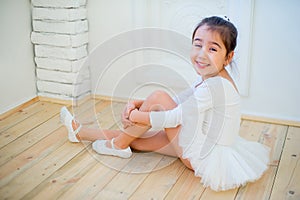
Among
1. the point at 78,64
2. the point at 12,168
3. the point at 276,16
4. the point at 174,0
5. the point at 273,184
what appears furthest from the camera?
the point at 78,64

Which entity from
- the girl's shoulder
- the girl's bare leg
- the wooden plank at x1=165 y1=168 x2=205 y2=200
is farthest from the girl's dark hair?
the wooden plank at x1=165 y1=168 x2=205 y2=200

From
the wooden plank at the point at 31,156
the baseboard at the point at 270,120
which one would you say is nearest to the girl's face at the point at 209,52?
the baseboard at the point at 270,120

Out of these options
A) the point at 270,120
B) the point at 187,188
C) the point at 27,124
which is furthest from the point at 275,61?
the point at 27,124

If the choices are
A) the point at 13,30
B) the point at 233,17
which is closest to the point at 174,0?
the point at 233,17

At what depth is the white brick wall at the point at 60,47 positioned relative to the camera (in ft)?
7.11

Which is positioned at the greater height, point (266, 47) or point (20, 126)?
point (266, 47)

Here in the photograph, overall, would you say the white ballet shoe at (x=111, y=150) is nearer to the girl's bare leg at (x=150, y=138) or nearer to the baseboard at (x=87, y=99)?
the girl's bare leg at (x=150, y=138)

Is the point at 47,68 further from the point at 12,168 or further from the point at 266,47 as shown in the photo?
the point at 266,47

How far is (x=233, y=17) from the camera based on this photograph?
6.40 ft

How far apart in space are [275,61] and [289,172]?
576 millimetres

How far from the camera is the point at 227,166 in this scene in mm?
1479

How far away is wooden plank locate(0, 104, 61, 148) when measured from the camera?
1.87m

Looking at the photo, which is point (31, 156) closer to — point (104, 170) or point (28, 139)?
point (28, 139)

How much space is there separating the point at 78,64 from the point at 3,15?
0.44 m
